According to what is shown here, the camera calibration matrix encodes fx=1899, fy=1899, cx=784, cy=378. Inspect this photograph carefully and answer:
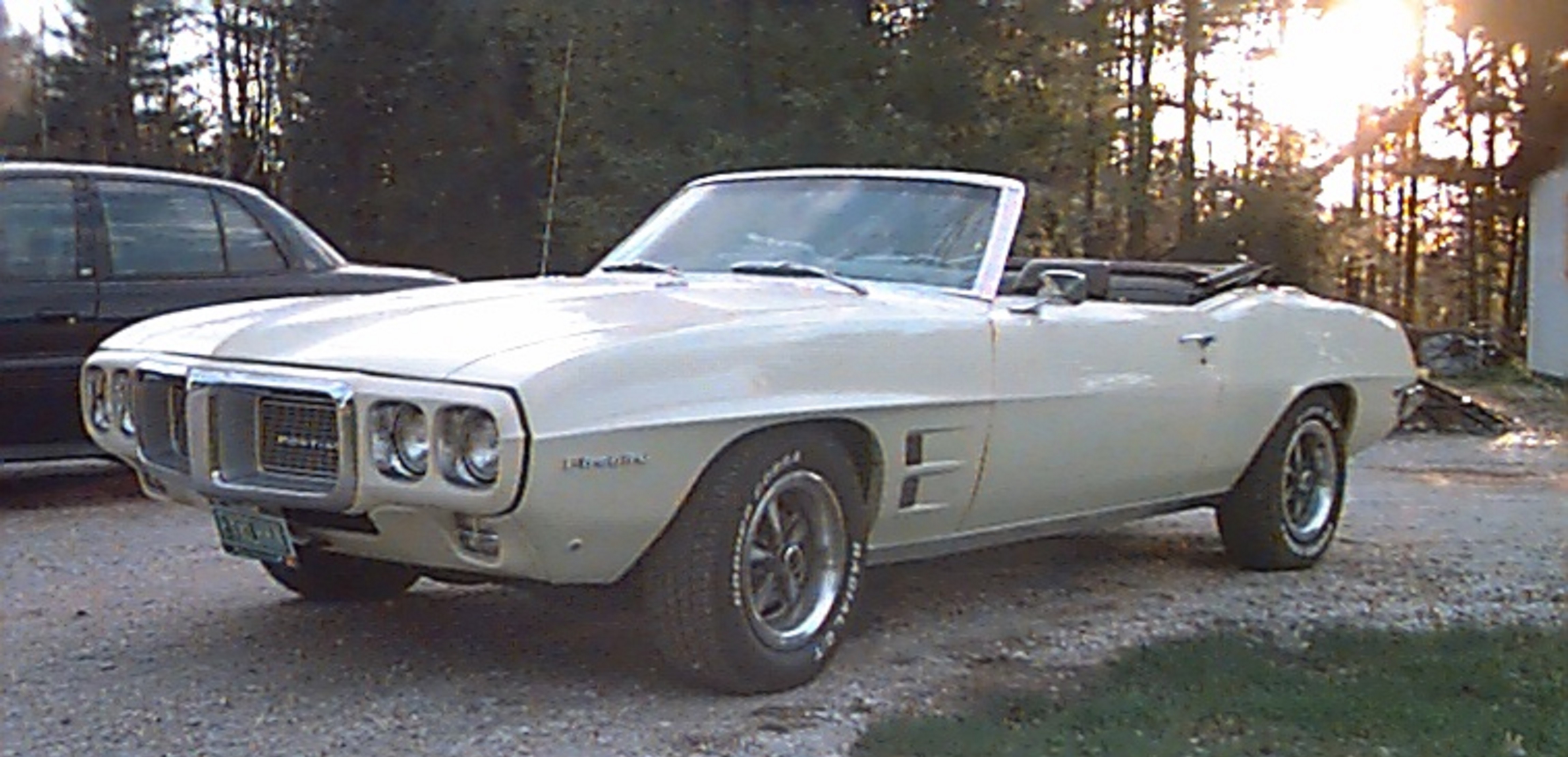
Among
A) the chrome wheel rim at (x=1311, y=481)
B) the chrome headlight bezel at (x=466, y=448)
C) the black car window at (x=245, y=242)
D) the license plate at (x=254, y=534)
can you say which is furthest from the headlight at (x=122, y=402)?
the chrome wheel rim at (x=1311, y=481)

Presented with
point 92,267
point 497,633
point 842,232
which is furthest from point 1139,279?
point 92,267

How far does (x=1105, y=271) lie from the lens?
6.36m

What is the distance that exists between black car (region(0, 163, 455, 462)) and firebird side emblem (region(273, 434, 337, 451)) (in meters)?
3.85

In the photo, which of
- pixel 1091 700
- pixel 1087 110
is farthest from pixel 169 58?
pixel 1091 700

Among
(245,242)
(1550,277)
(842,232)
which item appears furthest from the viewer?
(1550,277)

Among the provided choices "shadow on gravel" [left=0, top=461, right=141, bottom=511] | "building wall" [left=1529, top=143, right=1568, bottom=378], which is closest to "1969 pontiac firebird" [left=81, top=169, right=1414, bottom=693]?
"shadow on gravel" [left=0, top=461, right=141, bottom=511]

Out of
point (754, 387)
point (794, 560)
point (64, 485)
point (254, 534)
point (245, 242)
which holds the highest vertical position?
point (245, 242)

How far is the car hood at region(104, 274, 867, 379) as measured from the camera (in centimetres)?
439

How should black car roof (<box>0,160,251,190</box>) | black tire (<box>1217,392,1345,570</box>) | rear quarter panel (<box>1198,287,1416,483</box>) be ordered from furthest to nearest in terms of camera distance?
black car roof (<box>0,160,251,190</box>), black tire (<box>1217,392,1345,570</box>), rear quarter panel (<box>1198,287,1416,483</box>)

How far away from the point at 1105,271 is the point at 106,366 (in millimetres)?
3167

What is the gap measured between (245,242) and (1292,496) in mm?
4923

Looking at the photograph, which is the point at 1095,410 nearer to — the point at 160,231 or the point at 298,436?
the point at 298,436

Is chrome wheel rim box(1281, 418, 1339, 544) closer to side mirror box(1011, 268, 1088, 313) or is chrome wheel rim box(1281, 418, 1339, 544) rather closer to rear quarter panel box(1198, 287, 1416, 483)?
rear quarter panel box(1198, 287, 1416, 483)

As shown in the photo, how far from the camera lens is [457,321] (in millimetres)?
4699
